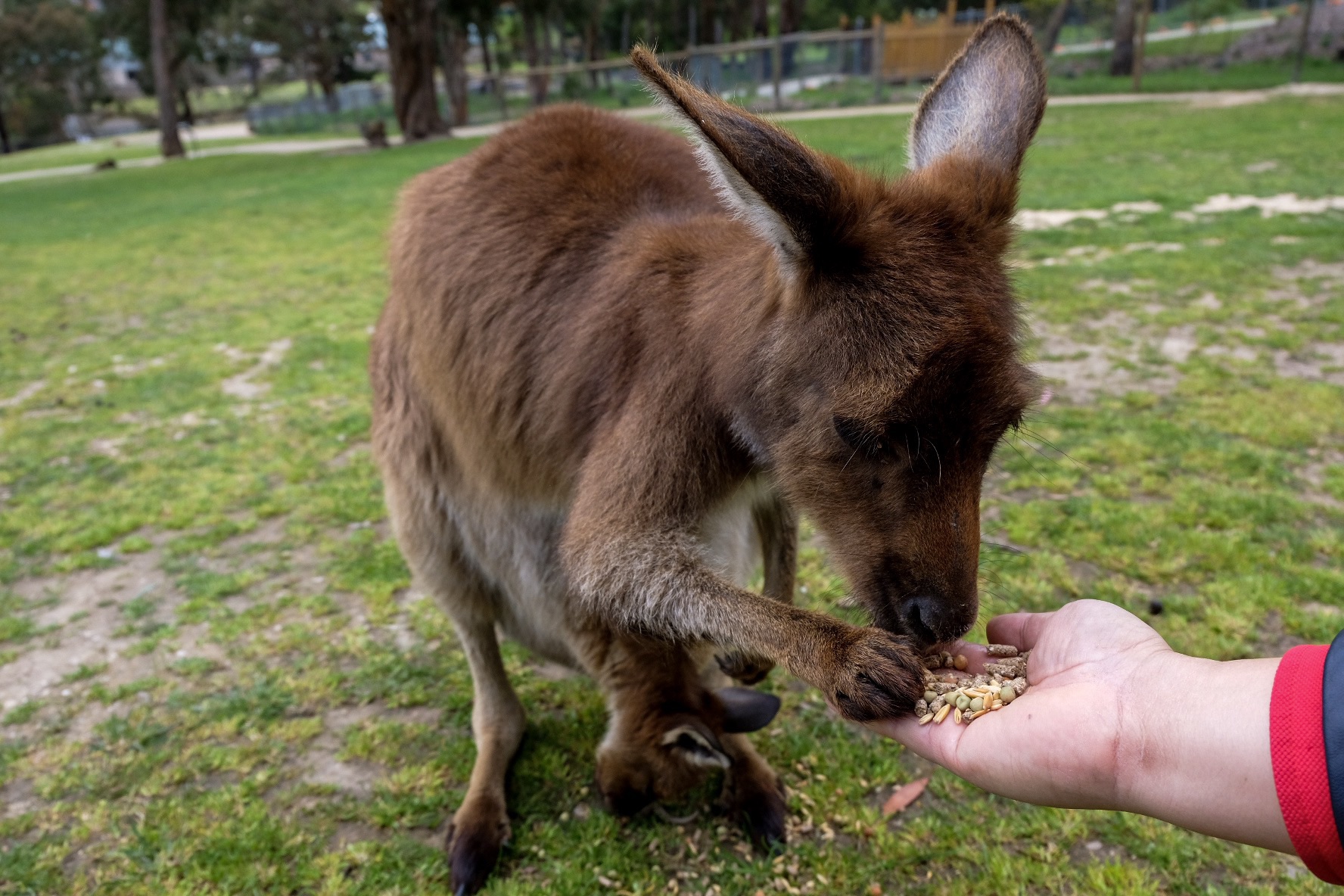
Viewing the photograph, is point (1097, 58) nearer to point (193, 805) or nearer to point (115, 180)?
point (115, 180)

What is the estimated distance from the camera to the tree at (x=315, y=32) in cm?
4459

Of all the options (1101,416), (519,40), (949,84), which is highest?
(519,40)

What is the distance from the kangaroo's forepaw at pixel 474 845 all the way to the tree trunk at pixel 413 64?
23.5 metres

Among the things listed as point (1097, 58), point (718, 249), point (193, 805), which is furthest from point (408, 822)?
point (1097, 58)

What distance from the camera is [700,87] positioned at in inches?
75.4

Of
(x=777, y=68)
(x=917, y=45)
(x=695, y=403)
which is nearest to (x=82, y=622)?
(x=695, y=403)

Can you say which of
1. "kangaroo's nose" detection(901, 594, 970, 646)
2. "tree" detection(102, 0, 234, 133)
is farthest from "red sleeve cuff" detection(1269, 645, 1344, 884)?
"tree" detection(102, 0, 234, 133)

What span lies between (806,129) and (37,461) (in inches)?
669

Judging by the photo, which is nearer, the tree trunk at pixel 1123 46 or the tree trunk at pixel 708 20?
the tree trunk at pixel 1123 46

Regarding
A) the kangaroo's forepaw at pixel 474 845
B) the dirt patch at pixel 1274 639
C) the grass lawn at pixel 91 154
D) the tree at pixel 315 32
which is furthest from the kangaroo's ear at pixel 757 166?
the tree at pixel 315 32

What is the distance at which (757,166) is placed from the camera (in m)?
1.74

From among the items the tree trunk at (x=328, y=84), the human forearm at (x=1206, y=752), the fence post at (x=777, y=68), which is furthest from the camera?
the tree trunk at (x=328, y=84)

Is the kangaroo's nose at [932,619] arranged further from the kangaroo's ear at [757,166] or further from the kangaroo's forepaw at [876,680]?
the kangaroo's ear at [757,166]

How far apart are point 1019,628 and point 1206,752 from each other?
658 mm
